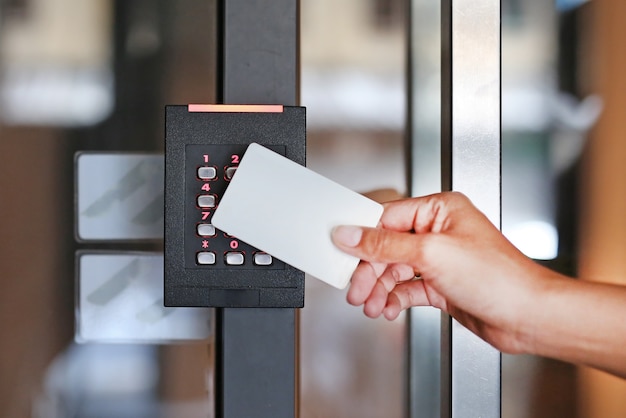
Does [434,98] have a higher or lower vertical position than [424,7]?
lower

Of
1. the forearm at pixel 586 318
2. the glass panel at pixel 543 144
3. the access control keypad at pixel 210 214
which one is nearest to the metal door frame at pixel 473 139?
the forearm at pixel 586 318

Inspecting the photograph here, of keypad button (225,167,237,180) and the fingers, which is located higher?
keypad button (225,167,237,180)

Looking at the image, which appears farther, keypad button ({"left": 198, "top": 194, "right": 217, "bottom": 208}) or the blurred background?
the blurred background

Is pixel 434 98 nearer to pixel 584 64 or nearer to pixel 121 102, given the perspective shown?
pixel 584 64

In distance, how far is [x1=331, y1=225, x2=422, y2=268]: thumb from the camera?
0.43 meters

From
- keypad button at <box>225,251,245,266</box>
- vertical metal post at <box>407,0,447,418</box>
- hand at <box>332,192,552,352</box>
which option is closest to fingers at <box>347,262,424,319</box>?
hand at <box>332,192,552,352</box>

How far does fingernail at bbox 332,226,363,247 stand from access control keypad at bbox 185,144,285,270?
6 cm

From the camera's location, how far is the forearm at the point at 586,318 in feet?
1.60

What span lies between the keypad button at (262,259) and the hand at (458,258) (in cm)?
6

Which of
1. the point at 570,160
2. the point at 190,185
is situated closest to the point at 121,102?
the point at 190,185

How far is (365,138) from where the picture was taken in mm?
895

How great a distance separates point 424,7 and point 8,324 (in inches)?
29.4

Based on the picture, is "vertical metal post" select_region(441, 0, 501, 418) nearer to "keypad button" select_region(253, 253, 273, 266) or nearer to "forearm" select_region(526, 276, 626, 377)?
"forearm" select_region(526, 276, 626, 377)

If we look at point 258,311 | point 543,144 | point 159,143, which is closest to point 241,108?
point 258,311
